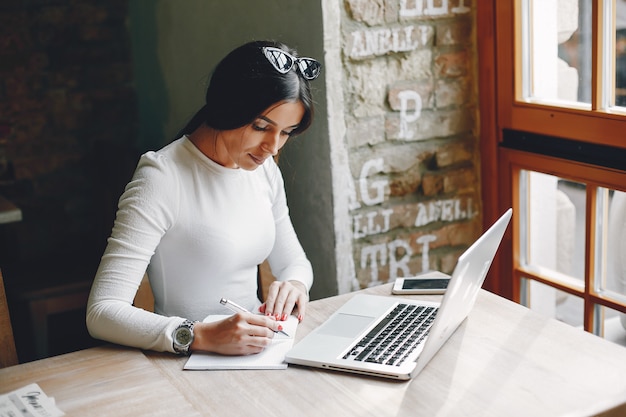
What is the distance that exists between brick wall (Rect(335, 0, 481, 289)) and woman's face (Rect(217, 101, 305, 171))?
0.48 m

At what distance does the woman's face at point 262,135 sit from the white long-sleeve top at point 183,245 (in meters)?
0.08

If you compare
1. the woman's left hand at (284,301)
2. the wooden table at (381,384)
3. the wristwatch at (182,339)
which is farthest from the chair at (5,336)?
the woman's left hand at (284,301)

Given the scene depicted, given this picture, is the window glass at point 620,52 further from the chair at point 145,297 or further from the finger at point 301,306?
the chair at point 145,297

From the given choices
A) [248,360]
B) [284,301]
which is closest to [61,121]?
[284,301]

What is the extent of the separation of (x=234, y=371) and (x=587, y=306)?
1.21 meters

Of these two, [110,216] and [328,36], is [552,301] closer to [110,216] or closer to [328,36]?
[328,36]

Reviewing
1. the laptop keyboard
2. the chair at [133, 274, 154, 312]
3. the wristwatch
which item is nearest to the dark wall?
the chair at [133, 274, 154, 312]

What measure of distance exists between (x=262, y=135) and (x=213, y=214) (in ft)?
0.77

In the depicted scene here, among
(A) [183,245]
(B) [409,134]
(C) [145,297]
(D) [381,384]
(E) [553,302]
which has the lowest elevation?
(E) [553,302]

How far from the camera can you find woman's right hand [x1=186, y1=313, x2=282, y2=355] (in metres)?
1.58

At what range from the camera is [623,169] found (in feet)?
6.66

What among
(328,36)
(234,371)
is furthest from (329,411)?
(328,36)

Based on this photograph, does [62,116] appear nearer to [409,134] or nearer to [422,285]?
[409,134]

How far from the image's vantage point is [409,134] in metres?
2.48
